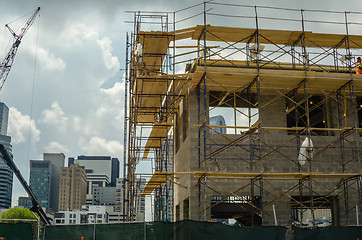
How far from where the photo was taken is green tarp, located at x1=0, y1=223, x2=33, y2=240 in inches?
766

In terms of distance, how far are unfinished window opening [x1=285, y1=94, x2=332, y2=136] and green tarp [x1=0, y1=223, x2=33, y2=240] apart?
1393 centimetres

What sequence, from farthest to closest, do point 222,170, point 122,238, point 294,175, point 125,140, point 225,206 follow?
1. point 125,140
2. point 225,206
3. point 222,170
4. point 294,175
5. point 122,238

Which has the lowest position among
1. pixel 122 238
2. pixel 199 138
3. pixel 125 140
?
pixel 122 238

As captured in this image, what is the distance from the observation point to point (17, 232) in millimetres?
19516

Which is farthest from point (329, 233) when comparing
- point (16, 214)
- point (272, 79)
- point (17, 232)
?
point (16, 214)

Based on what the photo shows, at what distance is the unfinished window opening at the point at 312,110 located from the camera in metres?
26.3

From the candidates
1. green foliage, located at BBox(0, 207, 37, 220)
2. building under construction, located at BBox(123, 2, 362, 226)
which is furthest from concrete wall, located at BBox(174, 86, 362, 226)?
green foliage, located at BBox(0, 207, 37, 220)

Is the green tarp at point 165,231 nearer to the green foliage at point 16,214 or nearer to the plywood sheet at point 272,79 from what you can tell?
the plywood sheet at point 272,79

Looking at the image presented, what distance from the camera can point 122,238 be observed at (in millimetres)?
17562

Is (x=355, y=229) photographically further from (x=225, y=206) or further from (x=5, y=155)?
(x=5, y=155)

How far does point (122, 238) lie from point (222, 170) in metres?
9.00

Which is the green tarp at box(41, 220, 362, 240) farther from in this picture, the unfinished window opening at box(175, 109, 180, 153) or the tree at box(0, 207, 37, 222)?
the tree at box(0, 207, 37, 222)

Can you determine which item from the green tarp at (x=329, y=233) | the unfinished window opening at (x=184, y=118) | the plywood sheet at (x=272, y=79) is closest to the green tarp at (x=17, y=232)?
the green tarp at (x=329, y=233)

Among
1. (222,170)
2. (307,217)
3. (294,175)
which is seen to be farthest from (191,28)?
(307,217)
